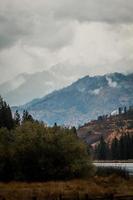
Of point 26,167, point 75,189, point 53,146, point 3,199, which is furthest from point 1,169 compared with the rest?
point 3,199

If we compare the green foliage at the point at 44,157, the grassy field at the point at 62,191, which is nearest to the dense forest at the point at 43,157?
the green foliage at the point at 44,157

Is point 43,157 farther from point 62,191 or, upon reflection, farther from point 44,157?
point 62,191

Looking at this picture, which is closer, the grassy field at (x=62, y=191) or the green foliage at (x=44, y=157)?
the grassy field at (x=62, y=191)

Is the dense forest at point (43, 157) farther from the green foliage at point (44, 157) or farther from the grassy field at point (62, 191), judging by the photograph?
Answer: the grassy field at point (62, 191)

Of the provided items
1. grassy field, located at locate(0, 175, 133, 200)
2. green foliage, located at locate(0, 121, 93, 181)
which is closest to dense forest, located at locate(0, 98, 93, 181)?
green foliage, located at locate(0, 121, 93, 181)

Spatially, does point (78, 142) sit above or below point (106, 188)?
above

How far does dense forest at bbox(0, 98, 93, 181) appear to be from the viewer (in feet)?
310

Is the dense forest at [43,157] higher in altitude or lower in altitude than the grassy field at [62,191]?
higher

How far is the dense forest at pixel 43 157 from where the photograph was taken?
94.4m

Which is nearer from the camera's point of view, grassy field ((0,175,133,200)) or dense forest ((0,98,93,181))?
grassy field ((0,175,133,200))

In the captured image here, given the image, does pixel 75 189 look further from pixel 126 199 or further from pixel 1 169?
pixel 1 169

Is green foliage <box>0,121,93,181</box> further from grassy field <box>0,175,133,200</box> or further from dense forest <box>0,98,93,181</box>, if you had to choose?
grassy field <box>0,175,133,200</box>

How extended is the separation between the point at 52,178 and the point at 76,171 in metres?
4.82

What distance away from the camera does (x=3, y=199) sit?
56.9 m
